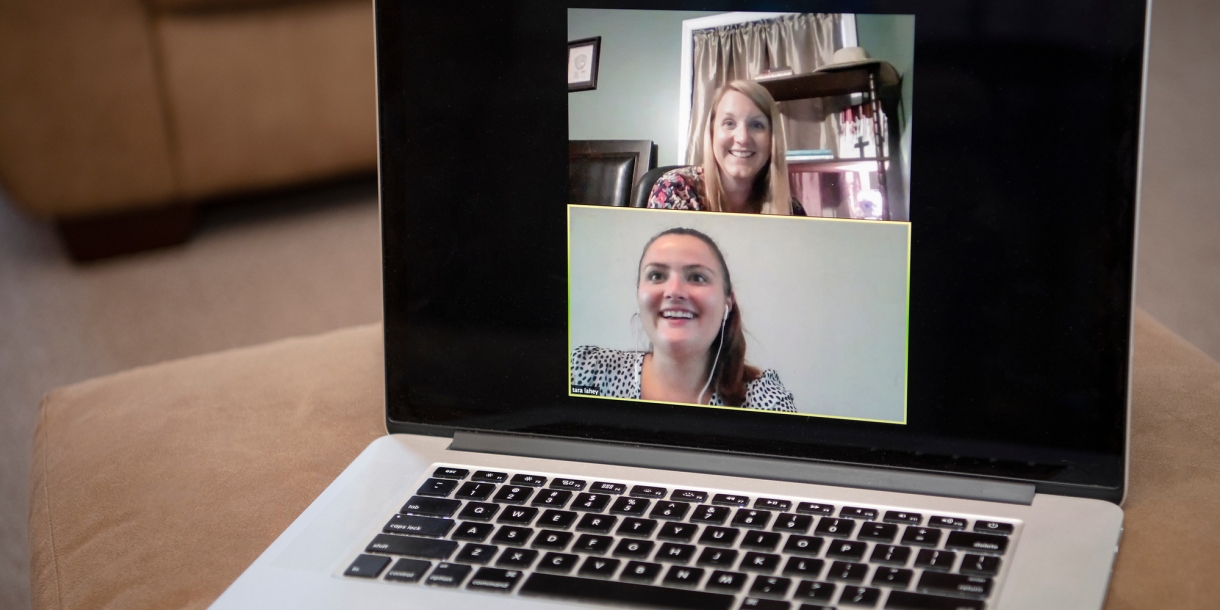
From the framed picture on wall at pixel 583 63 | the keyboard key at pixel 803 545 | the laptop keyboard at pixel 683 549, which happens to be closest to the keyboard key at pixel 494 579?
the laptop keyboard at pixel 683 549

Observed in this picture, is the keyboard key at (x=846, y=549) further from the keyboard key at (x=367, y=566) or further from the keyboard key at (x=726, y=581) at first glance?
the keyboard key at (x=367, y=566)

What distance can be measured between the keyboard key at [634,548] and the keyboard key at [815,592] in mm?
60

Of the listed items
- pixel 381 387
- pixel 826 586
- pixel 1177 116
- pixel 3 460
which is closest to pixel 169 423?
pixel 381 387

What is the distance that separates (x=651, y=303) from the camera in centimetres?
49

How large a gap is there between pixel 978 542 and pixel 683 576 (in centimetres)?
11

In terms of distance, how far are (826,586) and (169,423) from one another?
0.37 meters

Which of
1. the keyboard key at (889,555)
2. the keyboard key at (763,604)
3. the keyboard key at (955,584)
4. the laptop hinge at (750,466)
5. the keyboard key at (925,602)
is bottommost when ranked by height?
the keyboard key at (763,604)

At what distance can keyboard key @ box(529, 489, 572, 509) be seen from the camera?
447 millimetres

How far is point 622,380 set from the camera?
49 cm

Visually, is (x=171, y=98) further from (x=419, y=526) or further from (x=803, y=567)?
(x=803, y=567)

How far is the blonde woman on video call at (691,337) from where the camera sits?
0.48 m

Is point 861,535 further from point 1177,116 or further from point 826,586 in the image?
point 1177,116

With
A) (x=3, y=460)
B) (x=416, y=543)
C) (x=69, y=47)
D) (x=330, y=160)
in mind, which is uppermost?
(x=69, y=47)

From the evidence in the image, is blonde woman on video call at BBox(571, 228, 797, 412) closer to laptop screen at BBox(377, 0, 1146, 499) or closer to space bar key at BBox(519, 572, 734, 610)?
laptop screen at BBox(377, 0, 1146, 499)
